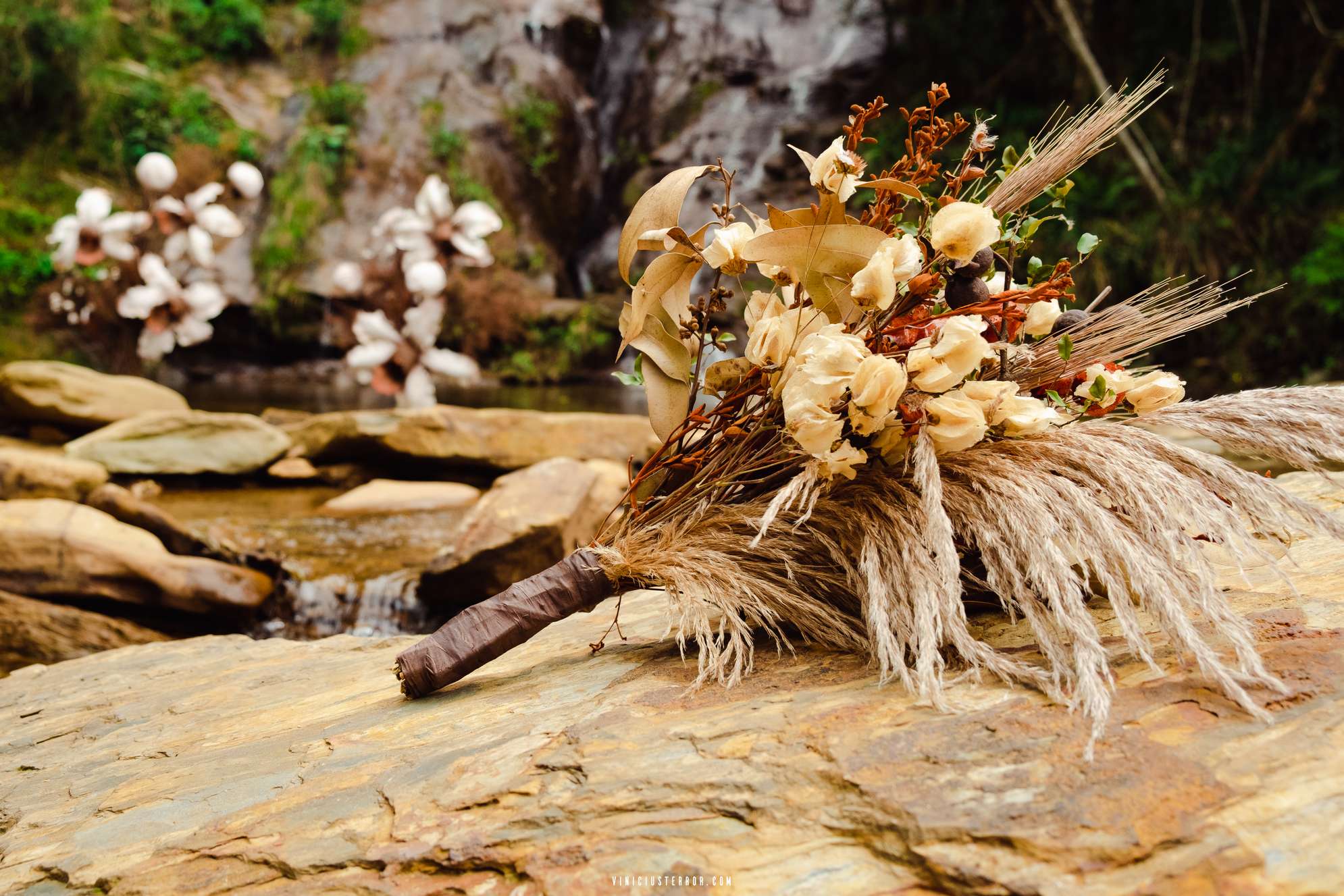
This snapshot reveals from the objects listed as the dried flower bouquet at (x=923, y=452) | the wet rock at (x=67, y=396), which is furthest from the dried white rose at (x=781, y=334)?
the wet rock at (x=67, y=396)

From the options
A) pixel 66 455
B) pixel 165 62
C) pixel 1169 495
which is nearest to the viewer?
pixel 1169 495

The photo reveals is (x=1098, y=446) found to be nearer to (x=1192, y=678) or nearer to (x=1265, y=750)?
(x=1192, y=678)

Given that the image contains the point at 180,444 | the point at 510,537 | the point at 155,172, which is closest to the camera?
the point at 510,537

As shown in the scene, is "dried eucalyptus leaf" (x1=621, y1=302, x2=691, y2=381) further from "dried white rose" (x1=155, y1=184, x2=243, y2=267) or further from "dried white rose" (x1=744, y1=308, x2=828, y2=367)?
"dried white rose" (x1=155, y1=184, x2=243, y2=267)

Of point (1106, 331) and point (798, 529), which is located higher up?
point (1106, 331)

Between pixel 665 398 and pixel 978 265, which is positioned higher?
pixel 978 265

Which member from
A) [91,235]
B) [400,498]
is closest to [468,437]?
[400,498]

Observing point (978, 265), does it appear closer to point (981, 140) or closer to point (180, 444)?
point (981, 140)

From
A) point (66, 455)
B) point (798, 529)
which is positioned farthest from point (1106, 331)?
point (66, 455)
